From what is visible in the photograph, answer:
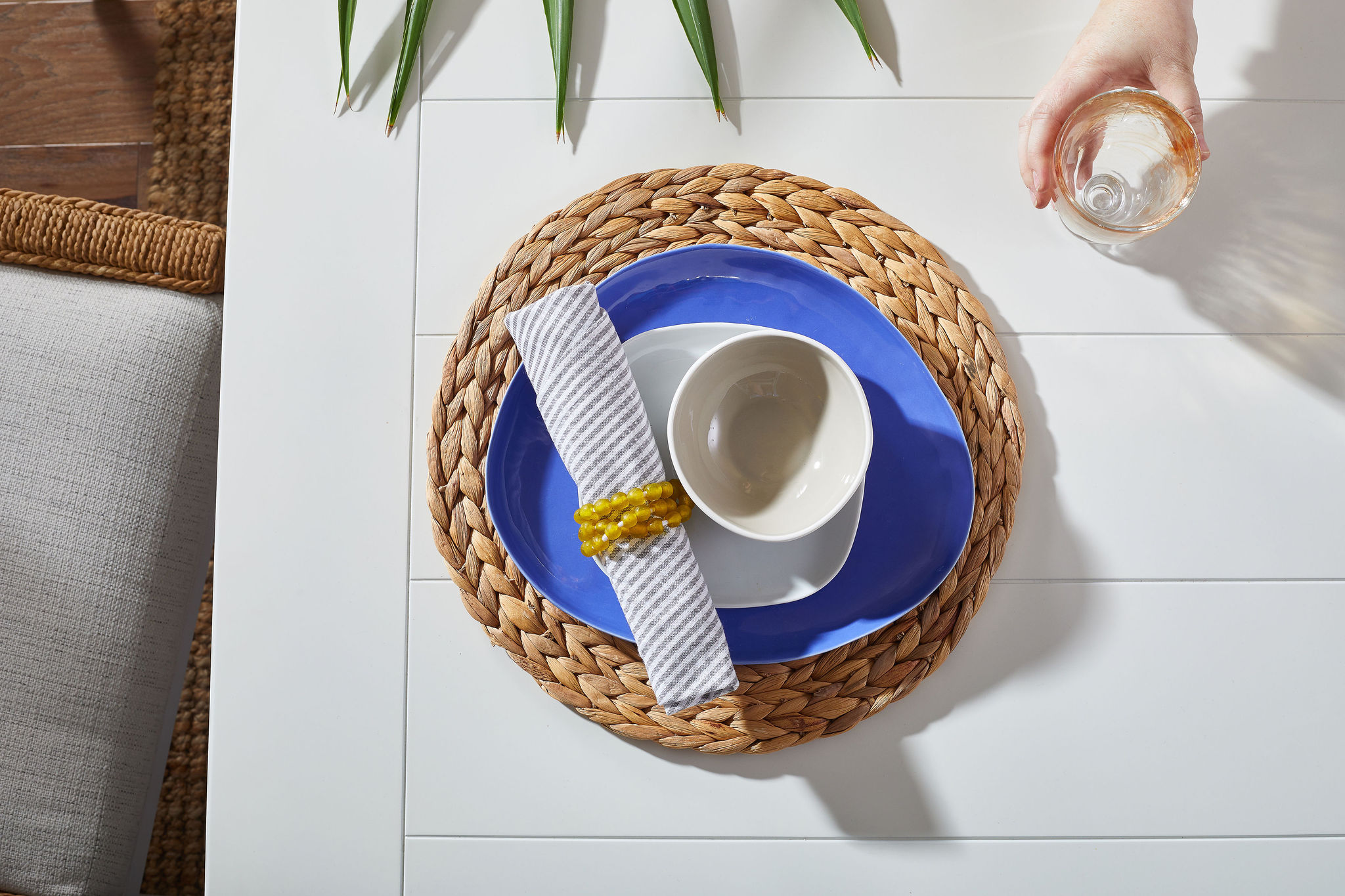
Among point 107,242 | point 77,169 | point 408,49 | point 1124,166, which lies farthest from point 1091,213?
point 77,169

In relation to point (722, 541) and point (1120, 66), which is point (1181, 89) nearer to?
point (1120, 66)

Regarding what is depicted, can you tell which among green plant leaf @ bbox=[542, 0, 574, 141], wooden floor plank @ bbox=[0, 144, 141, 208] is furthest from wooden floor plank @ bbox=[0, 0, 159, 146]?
green plant leaf @ bbox=[542, 0, 574, 141]

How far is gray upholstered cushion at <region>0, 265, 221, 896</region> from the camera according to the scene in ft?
2.47

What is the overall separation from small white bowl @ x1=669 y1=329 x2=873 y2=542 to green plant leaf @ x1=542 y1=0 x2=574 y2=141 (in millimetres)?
268

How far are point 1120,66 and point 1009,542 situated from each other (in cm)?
39

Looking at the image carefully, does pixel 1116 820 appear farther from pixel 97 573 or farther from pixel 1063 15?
pixel 97 573

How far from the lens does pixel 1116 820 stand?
65 centimetres

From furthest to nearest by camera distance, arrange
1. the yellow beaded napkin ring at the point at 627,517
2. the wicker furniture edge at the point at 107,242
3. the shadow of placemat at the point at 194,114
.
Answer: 1. the shadow of placemat at the point at 194,114
2. the wicker furniture edge at the point at 107,242
3. the yellow beaded napkin ring at the point at 627,517

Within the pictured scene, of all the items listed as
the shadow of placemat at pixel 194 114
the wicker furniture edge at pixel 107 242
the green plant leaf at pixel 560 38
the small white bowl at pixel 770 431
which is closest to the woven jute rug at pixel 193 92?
the shadow of placemat at pixel 194 114

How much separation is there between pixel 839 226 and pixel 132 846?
2.87ft

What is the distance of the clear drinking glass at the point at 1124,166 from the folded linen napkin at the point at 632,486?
0.39m

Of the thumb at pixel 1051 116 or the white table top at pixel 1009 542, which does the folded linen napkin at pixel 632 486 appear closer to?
the white table top at pixel 1009 542

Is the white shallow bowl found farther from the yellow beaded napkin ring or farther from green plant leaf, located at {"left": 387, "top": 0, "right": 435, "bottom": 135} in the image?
green plant leaf, located at {"left": 387, "top": 0, "right": 435, "bottom": 135}

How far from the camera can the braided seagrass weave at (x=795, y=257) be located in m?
0.63
